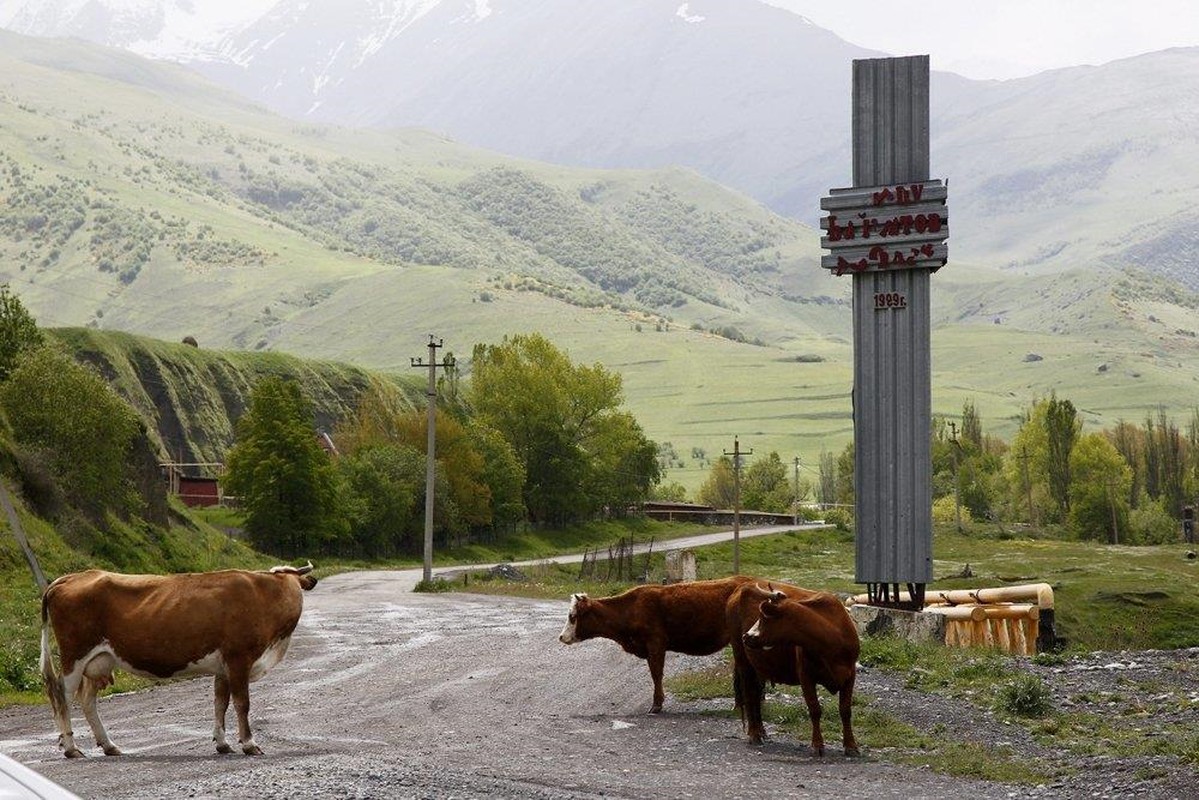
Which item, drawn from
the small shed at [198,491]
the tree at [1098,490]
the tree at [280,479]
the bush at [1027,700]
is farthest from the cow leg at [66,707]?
the tree at [1098,490]

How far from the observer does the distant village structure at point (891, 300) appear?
34031 millimetres

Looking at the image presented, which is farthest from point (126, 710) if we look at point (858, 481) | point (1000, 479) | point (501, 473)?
point (1000, 479)

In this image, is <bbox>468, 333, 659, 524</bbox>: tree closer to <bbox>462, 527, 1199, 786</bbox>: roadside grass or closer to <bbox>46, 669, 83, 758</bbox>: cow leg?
<bbox>462, 527, 1199, 786</bbox>: roadside grass

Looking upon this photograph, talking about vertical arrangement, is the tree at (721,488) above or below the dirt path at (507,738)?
above

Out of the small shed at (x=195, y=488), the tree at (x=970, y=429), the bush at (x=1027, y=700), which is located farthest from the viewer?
the tree at (x=970, y=429)

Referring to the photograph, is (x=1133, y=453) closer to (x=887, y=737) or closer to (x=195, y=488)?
(x=195, y=488)

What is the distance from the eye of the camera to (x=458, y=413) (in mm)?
125312

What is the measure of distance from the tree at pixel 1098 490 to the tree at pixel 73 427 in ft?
323

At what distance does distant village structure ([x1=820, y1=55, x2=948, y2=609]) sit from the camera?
3403cm

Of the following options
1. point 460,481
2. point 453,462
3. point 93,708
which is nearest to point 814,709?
point 93,708

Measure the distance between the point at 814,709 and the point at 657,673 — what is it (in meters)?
4.37

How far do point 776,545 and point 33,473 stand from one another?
66.6m

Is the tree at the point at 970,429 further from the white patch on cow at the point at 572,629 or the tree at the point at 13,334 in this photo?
the white patch on cow at the point at 572,629

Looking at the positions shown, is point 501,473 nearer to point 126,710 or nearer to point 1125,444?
point 126,710
